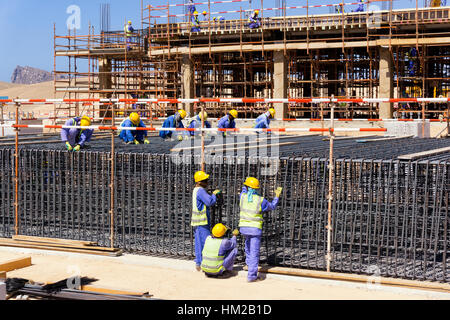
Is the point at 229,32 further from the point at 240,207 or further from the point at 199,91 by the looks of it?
the point at 240,207

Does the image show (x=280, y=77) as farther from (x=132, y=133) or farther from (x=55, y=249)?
(x=55, y=249)

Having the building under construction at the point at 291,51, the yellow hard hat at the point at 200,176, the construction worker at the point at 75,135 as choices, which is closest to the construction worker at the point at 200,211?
the yellow hard hat at the point at 200,176

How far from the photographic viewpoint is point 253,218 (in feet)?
29.0

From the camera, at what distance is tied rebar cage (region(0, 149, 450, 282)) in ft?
28.3

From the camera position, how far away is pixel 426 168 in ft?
27.7

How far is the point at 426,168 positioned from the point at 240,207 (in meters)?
2.71

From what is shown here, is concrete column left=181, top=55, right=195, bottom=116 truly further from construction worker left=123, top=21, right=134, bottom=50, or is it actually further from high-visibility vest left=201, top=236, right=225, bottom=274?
high-visibility vest left=201, top=236, right=225, bottom=274

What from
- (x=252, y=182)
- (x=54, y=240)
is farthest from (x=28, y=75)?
(x=252, y=182)

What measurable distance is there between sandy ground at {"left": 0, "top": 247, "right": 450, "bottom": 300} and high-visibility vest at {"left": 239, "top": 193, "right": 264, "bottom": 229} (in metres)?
0.86

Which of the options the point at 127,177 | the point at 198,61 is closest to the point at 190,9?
the point at 198,61

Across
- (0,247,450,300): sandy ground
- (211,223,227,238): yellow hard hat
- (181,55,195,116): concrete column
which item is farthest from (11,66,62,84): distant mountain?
(211,223,227,238): yellow hard hat

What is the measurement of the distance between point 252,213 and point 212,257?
2.90 ft

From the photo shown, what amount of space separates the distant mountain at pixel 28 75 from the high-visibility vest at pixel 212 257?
197 m

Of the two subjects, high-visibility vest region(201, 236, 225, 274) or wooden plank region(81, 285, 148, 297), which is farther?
high-visibility vest region(201, 236, 225, 274)
